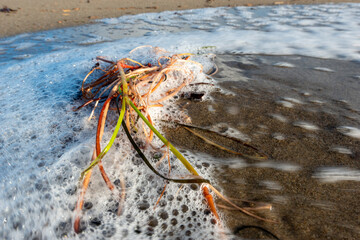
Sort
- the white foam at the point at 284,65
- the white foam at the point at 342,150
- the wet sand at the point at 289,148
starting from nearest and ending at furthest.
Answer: the wet sand at the point at 289,148, the white foam at the point at 342,150, the white foam at the point at 284,65

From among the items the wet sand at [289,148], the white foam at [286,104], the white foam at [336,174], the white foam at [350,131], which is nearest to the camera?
the wet sand at [289,148]

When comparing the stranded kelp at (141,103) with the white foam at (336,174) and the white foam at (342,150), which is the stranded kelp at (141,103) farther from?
the white foam at (342,150)

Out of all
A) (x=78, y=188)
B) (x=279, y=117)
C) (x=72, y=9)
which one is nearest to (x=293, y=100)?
(x=279, y=117)

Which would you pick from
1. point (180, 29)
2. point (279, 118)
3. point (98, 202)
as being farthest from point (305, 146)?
point (180, 29)

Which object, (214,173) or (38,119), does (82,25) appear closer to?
(38,119)

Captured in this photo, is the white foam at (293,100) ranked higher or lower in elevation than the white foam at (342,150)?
higher

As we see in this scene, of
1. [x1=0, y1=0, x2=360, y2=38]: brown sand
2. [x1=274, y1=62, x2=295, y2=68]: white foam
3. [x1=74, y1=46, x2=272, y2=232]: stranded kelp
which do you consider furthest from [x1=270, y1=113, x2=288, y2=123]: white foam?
[x1=0, y1=0, x2=360, y2=38]: brown sand

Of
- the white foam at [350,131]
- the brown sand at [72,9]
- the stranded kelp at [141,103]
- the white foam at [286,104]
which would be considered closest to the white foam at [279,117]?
the white foam at [286,104]

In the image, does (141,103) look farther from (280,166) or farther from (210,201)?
(280,166)
